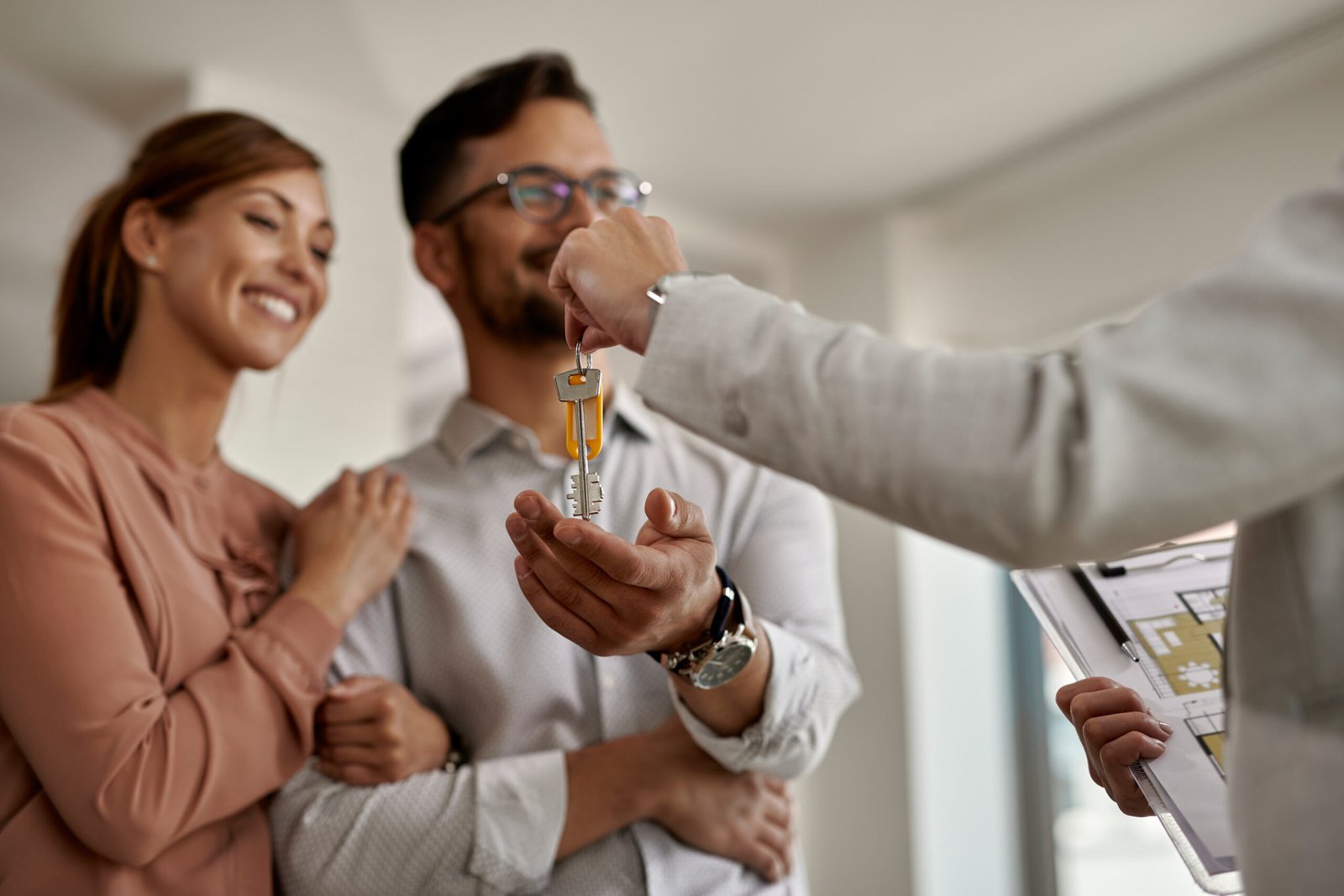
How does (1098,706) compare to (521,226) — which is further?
(521,226)

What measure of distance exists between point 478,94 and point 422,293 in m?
1.93

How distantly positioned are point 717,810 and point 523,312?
2.08 feet

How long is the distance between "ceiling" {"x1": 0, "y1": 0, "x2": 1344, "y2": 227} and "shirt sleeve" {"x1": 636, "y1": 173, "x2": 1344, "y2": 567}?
6.14 ft

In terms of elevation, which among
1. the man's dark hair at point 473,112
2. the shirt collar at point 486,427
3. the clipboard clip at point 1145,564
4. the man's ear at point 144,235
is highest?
the man's dark hair at point 473,112

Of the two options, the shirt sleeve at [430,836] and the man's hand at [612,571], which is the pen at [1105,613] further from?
the shirt sleeve at [430,836]

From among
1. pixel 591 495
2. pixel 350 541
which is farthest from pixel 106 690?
pixel 591 495

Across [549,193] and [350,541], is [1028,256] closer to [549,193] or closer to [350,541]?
[549,193]

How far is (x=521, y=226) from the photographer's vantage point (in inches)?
53.6

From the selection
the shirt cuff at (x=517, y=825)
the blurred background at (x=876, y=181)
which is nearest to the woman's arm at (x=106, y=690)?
the shirt cuff at (x=517, y=825)

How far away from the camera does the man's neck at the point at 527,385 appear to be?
53.1 inches

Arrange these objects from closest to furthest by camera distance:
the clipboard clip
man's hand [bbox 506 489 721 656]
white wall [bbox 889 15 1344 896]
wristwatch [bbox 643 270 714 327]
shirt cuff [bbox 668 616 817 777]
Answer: wristwatch [bbox 643 270 714 327]
man's hand [bbox 506 489 721 656]
the clipboard clip
shirt cuff [bbox 668 616 817 777]
white wall [bbox 889 15 1344 896]

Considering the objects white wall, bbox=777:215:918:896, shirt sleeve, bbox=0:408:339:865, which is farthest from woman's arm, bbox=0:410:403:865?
white wall, bbox=777:215:918:896

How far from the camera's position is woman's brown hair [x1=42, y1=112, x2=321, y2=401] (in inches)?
50.8

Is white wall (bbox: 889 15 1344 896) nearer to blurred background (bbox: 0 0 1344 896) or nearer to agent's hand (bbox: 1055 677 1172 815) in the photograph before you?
blurred background (bbox: 0 0 1344 896)
